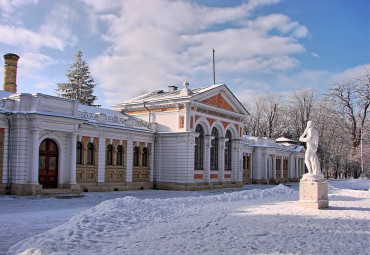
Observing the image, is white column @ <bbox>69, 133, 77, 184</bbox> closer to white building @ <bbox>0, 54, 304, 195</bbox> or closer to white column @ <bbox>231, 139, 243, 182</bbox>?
white building @ <bbox>0, 54, 304, 195</bbox>

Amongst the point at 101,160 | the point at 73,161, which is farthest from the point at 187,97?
the point at 73,161

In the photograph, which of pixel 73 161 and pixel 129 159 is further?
pixel 129 159

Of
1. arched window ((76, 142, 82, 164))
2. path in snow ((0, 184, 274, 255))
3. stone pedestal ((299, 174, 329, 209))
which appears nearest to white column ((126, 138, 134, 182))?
arched window ((76, 142, 82, 164))

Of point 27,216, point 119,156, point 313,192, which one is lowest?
point 27,216

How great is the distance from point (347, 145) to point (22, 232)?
49704 mm

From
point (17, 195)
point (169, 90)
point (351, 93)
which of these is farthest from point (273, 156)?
point (17, 195)

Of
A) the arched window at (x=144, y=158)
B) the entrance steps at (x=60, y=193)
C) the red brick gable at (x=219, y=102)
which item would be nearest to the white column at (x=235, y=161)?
the red brick gable at (x=219, y=102)

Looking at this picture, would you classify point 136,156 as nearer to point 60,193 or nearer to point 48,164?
point 48,164

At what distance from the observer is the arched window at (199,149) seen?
101 feet

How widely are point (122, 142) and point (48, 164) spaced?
6375mm

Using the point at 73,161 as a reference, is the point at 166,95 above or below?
above

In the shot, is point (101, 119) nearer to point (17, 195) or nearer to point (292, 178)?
point (17, 195)

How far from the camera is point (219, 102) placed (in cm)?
3284

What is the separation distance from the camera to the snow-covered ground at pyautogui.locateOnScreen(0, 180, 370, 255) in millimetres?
8117
